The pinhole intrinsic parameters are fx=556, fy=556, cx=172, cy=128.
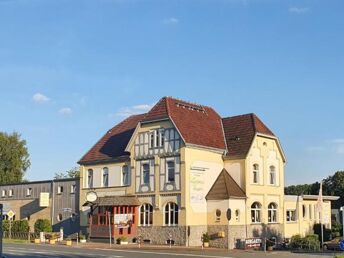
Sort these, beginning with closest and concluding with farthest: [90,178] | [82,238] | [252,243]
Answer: [252,243]
[82,238]
[90,178]

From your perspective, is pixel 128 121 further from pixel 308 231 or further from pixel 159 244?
pixel 308 231

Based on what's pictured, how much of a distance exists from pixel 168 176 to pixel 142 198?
3528 mm

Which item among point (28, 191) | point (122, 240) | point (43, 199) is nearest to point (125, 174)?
point (122, 240)

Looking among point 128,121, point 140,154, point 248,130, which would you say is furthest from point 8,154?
point 248,130

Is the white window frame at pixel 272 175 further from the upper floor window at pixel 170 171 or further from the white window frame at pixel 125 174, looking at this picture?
the white window frame at pixel 125 174

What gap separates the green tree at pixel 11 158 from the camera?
286 feet

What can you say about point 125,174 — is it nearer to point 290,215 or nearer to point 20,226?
point 20,226

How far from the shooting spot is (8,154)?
8769 centimetres

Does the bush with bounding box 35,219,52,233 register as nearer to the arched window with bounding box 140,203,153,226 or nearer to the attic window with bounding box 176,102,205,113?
the arched window with bounding box 140,203,153,226

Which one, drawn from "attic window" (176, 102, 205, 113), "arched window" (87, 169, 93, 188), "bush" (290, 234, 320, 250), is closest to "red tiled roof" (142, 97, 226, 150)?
"attic window" (176, 102, 205, 113)

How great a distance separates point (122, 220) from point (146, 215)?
7.65 ft

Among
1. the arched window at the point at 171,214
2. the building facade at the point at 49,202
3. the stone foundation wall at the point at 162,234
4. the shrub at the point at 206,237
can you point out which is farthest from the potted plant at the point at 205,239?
the building facade at the point at 49,202

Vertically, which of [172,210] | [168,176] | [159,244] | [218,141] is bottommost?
[159,244]

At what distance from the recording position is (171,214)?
46.4m
